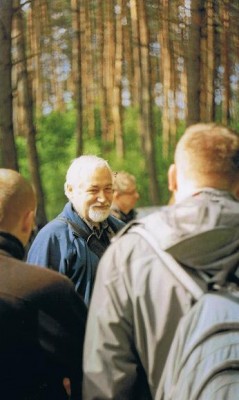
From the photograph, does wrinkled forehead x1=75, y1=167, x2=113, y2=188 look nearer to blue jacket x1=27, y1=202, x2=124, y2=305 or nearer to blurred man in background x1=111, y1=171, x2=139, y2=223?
blue jacket x1=27, y1=202, x2=124, y2=305

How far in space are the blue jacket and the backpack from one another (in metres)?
1.60

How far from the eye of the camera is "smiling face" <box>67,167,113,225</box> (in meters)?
3.87

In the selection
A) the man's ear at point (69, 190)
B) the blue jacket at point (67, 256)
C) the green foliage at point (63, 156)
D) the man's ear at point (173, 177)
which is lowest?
the green foliage at point (63, 156)

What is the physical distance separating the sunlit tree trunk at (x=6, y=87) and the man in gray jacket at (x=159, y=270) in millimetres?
8852

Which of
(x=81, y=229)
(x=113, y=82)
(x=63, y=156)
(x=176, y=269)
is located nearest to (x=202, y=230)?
(x=176, y=269)

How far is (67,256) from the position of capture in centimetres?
353

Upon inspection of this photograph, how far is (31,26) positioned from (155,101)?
18.1ft

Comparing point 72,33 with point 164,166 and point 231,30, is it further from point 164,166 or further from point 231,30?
point 231,30

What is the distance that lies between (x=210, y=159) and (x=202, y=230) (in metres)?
0.19

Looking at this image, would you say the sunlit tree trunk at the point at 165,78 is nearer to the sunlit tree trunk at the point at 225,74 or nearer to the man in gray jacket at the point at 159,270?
the sunlit tree trunk at the point at 225,74

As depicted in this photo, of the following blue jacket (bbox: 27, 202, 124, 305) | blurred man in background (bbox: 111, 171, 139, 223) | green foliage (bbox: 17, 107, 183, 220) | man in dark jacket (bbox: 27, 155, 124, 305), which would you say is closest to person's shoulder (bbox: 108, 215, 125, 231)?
man in dark jacket (bbox: 27, 155, 124, 305)

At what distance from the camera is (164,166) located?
68.1ft

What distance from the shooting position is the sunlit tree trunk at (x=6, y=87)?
10.9m

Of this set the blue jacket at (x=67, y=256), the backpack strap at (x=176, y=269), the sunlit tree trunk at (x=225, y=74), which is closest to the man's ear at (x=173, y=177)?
the backpack strap at (x=176, y=269)
